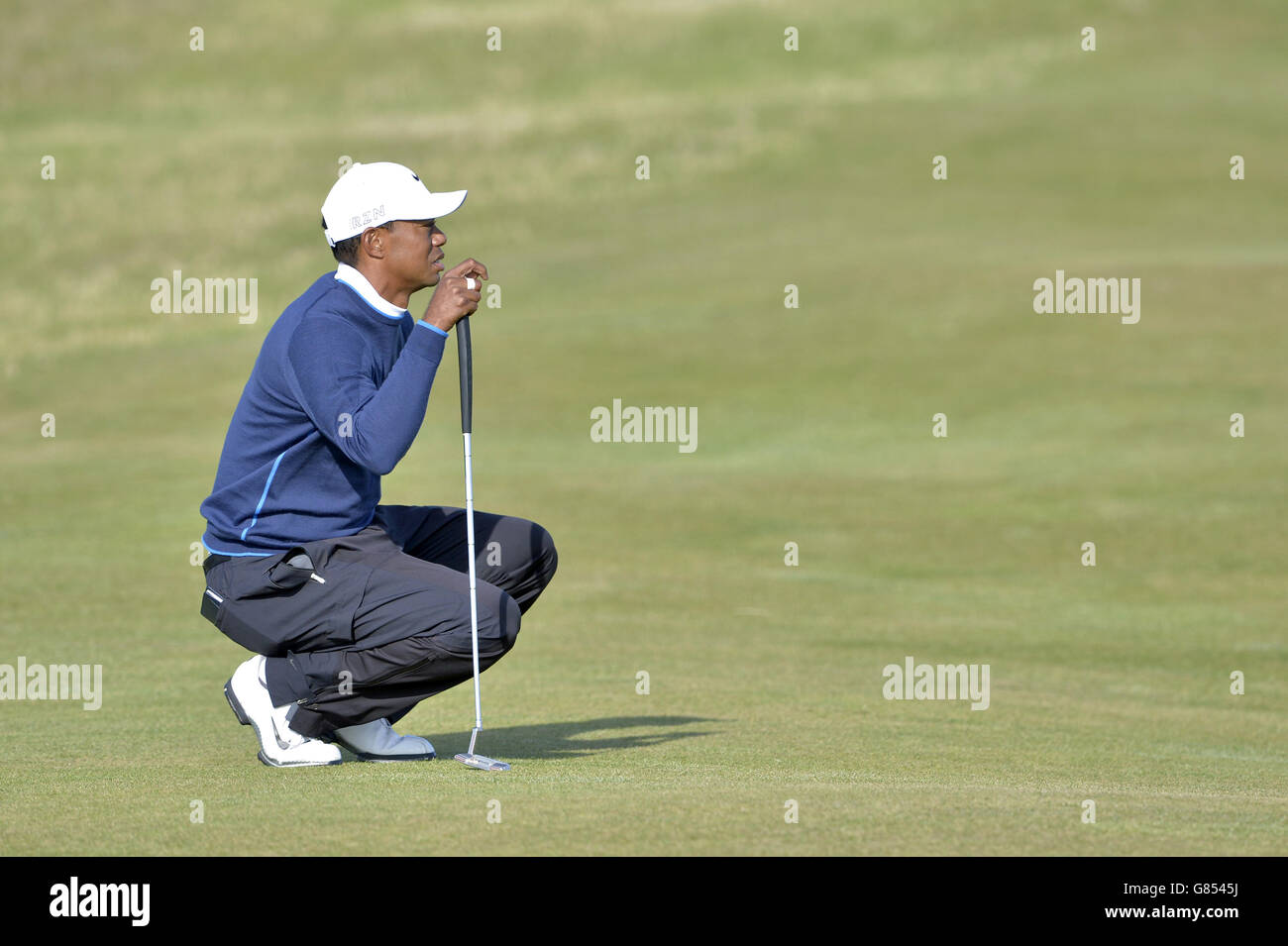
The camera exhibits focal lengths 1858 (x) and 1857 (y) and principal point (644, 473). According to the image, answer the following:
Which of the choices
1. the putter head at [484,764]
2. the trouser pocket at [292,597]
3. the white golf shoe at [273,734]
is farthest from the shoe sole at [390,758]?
the trouser pocket at [292,597]

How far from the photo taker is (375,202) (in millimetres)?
8180

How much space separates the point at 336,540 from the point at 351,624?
15.3 inches

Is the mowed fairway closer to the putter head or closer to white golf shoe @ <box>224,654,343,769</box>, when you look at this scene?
the putter head

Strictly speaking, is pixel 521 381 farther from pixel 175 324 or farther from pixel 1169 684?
pixel 1169 684

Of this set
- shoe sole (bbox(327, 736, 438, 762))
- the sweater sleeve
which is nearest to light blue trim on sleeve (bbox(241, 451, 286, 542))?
the sweater sleeve

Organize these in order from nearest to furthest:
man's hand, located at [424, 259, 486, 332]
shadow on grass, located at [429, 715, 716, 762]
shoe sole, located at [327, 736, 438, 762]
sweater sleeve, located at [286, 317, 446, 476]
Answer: sweater sleeve, located at [286, 317, 446, 476] < man's hand, located at [424, 259, 486, 332] < shoe sole, located at [327, 736, 438, 762] < shadow on grass, located at [429, 715, 716, 762]

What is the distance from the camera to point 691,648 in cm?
1349

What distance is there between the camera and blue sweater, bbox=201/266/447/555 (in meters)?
7.80

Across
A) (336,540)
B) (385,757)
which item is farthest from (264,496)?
(385,757)

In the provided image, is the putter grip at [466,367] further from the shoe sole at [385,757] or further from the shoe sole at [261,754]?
the shoe sole at [261,754]

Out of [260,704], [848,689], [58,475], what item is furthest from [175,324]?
[260,704]

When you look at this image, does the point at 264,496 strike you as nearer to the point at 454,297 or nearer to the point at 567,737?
the point at 454,297

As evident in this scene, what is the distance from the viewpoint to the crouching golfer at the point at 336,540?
8.00m

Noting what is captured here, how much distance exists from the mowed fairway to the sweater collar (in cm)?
201
